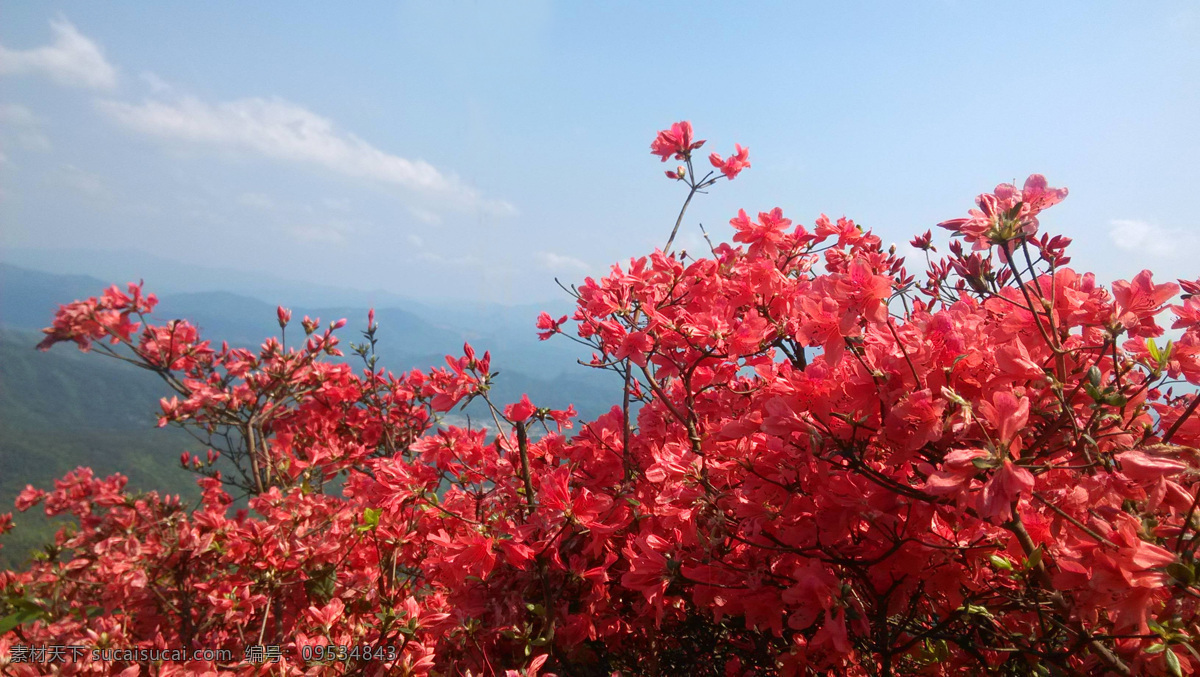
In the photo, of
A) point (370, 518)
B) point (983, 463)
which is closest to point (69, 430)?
point (370, 518)

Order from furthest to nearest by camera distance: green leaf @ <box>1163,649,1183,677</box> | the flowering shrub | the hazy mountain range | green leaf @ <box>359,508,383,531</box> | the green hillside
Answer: the green hillside, the hazy mountain range, green leaf @ <box>359,508,383,531</box>, the flowering shrub, green leaf @ <box>1163,649,1183,677</box>

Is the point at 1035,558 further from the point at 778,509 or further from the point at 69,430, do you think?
the point at 69,430

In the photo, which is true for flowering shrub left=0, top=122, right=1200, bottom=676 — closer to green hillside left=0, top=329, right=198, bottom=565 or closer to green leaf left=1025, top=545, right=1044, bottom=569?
green leaf left=1025, top=545, right=1044, bottom=569

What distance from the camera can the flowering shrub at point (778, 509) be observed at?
38.6 inches

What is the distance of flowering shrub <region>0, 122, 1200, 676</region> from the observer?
979 millimetres

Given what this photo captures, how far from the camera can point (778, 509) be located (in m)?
1.29

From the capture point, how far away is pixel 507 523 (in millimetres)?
1652

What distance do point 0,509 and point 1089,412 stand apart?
1777cm

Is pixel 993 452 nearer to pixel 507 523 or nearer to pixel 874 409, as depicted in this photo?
pixel 874 409

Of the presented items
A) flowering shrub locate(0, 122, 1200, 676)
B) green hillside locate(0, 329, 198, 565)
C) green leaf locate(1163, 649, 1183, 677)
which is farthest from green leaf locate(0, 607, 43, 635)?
green leaf locate(1163, 649, 1183, 677)

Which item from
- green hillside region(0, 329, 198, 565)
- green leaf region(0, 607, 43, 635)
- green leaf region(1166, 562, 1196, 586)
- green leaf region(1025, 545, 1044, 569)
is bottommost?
green hillside region(0, 329, 198, 565)

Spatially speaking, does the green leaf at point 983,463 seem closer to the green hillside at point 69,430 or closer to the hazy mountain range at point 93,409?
the hazy mountain range at point 93,409

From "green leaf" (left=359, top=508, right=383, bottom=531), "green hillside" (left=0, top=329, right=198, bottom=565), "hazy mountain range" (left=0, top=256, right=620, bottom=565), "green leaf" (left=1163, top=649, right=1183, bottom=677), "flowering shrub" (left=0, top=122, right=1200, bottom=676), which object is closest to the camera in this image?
"green leaf" (left=1163, top=649, right=1183, bottom=677)

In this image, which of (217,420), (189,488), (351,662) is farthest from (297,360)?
(189,488)
